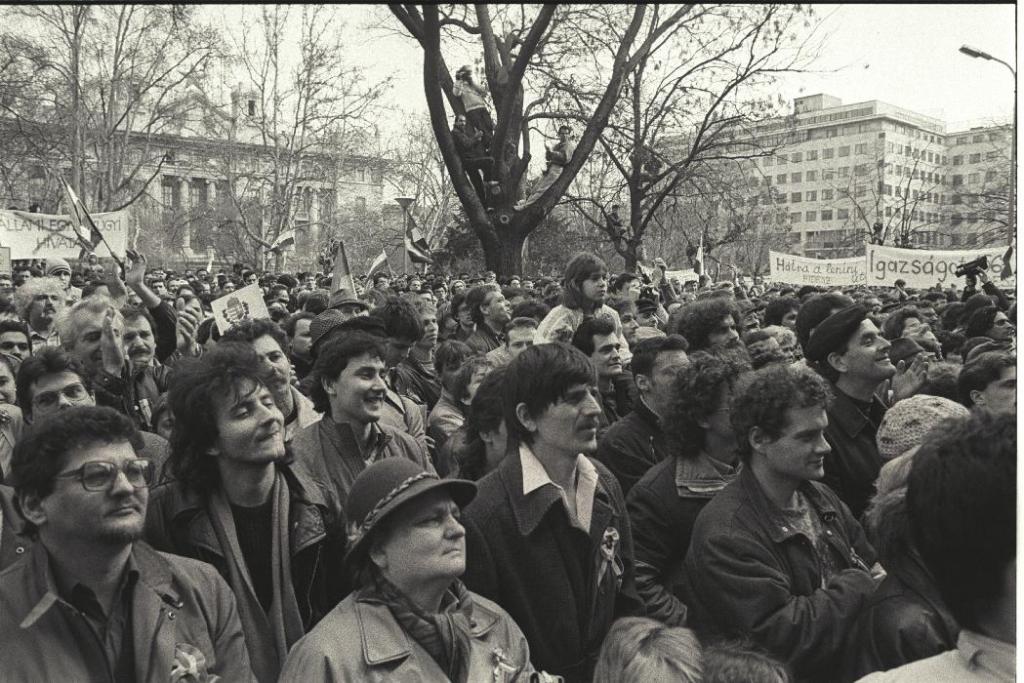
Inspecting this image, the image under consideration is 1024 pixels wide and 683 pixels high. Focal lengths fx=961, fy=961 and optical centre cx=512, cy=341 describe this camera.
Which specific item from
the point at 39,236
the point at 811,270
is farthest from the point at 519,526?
the point at 811,270

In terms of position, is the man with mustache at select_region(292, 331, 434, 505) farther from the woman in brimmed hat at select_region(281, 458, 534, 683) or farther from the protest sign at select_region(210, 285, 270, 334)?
the protest sign at select_region(210, 285, 270, 334)

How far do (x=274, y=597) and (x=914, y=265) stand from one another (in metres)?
12.9

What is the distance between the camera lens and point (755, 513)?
9.27 feet

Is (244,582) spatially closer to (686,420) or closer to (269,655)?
(269,655)

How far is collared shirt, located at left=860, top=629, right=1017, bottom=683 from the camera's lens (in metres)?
1.51

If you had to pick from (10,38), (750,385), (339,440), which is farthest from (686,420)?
(10,38)

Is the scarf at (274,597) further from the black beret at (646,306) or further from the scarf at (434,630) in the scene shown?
the black beret at (646,306)

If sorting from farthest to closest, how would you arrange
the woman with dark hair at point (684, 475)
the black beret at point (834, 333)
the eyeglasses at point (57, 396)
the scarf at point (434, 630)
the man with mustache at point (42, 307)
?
the man with mustache at point (42, 307)
the black beret at point (834, 333)
the eyeglasses at point (57, 396)
the woman with dark hair at point (684, 475)
the scarf at point (434, 630)

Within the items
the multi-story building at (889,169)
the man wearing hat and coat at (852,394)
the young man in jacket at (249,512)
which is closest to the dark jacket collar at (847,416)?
the man wearing hat and coat at (852,394)

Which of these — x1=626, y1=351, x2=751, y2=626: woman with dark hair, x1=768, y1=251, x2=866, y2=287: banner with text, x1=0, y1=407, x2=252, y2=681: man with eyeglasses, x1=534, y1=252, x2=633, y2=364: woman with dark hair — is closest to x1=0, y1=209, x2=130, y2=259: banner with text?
x1=534, y1=252, x2=633, y2=364: woman with dark hair

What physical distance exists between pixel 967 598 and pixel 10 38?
68.6 feet

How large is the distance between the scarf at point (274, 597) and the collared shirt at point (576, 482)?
0.75m

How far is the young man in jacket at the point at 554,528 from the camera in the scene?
287 cm

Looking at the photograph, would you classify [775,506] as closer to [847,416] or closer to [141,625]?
[847,416]
